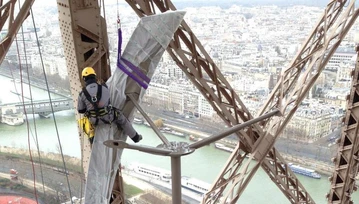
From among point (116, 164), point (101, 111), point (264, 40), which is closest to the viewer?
point (101, 111)

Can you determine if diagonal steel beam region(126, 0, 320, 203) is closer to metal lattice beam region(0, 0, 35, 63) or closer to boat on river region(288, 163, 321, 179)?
metal lattice beam region(0, 0, 35, 63)

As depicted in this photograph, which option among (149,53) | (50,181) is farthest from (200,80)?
(50,181)

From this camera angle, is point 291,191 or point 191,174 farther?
point 191,174

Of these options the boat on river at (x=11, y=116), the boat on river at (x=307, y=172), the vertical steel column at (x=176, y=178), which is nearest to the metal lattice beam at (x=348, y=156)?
the vertical steel column at (x=176, y=178)

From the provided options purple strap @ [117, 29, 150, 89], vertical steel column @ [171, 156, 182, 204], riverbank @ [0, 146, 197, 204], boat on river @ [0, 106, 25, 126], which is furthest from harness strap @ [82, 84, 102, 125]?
boat on river @ [0, 106, 25, 126]

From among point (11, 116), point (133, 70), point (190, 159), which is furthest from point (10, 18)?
point (11, 116)

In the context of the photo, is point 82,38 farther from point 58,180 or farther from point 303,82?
point 58,180

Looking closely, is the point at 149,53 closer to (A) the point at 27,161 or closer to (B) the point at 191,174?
(B) the point at 191,174

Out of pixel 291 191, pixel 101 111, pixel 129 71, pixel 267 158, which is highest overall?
pixel 129 71
